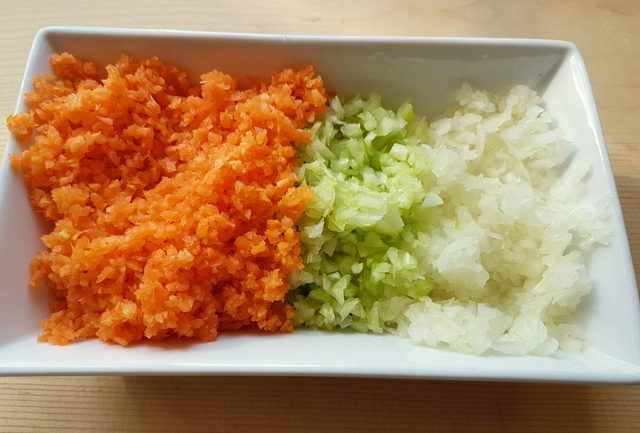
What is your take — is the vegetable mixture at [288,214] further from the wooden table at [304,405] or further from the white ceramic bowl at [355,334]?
the wooden table at [304,405]

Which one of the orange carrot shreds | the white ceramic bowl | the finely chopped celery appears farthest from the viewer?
the finely chopped celery

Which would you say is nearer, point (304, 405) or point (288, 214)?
point (288, 214)

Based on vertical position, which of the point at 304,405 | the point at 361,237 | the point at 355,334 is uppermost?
Result: the point at 361,237

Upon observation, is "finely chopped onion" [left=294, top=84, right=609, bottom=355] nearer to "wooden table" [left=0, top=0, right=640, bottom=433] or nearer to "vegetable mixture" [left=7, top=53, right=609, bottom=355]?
"vegetable mixture" [left=7, top=53, right=609, bottom=355]

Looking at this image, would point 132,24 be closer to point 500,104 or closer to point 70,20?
point 70,20

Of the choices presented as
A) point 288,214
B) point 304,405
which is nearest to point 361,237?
point 288,214

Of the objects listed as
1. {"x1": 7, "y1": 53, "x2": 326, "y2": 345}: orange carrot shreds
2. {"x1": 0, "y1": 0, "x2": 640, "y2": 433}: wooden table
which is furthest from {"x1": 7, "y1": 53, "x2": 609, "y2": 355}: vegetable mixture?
{"x1": 0, "y1": 0, "x2": 640, "y2": 433}: wooden table

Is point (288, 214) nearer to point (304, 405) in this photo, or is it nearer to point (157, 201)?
point (157, 201)
